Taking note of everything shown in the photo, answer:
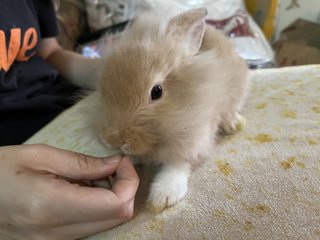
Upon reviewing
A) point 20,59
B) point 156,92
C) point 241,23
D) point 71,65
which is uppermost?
point 156,92

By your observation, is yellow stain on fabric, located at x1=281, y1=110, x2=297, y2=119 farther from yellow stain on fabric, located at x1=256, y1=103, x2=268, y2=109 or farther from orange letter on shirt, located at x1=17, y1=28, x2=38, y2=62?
orange letter on shirt, located at x1=17, y1=28, x2=38, y2=62

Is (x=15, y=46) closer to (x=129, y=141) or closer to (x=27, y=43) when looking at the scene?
(x=27, y=43)

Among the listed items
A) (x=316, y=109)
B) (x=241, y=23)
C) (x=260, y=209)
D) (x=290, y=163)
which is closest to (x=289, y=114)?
(x=316, y=109)

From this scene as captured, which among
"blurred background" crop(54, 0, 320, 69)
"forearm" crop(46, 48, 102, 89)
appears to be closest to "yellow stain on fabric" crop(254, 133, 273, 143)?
"forearm" crop(46, 48, 102, 89)

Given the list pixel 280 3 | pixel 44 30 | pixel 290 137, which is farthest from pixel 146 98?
pixel 280 3

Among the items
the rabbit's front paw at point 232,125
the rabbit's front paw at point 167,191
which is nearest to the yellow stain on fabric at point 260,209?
the rabbit's front paw at point 167,191
